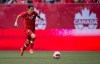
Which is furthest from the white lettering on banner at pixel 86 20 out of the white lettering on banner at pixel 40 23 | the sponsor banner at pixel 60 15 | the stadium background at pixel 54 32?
the white lettering on banner at pixel 40 23

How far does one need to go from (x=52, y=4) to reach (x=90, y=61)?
556 centimetres

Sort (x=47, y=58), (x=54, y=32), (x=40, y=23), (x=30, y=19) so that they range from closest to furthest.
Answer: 1. (x=47, y=58)
2. (x=30, y=19)
3. (x=40, y=23)
4. (x=54, y=32)

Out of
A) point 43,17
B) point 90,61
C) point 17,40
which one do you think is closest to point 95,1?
point 43,17

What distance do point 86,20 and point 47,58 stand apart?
4119 millimetres

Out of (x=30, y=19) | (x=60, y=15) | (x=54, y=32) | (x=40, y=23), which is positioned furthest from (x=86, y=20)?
(x=30, y=19)

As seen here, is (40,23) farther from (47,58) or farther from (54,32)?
(47,58)

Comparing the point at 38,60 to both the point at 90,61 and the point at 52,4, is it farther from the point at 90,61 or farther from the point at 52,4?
the point at 52,4

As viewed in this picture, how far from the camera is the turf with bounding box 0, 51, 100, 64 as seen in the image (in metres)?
16.4

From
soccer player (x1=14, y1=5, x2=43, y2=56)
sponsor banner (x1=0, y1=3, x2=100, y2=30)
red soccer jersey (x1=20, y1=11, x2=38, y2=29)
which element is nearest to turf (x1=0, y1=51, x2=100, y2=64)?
soccer player (x1=14, y1=5, x2=43, y2=56)

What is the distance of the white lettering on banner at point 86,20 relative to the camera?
828 inches

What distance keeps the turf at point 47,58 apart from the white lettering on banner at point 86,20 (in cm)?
163

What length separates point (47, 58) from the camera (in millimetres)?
17781

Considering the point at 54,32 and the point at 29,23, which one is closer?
the point at 29,23

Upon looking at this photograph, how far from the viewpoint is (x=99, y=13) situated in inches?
834
